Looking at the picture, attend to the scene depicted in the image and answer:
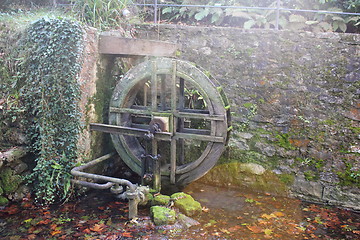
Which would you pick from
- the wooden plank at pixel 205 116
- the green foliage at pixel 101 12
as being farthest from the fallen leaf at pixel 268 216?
the green foliage at pixel 101 12

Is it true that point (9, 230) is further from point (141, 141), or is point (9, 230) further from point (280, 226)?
point (280, 226)

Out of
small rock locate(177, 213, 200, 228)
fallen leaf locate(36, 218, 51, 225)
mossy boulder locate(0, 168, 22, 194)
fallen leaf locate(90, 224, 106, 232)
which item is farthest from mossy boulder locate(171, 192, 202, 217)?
mossy boulder locate(0, 168, 22, 194)

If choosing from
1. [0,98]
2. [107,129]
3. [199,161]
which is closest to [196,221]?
[199,161]

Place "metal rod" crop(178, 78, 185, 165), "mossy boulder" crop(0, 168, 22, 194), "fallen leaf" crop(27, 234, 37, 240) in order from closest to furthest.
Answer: "fallen leaf" crop(27, 234, 37, 240)
"mossy boulder" crop(0, 168, 22, 194)
"metal rod" crop(178, 78, 185, 165)

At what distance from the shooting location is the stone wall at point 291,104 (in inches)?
167

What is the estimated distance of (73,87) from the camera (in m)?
3.99

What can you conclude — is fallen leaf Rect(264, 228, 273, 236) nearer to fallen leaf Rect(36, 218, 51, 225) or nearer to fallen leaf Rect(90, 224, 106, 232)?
fallen leaf Rect(90, 224, 106, 232)

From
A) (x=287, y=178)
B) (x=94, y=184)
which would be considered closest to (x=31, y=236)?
(x=94, y=184)

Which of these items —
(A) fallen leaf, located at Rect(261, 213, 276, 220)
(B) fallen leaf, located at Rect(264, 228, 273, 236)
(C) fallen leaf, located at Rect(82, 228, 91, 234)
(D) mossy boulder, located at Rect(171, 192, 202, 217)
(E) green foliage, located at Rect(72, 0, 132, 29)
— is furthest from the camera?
(E) green foliage, located at Rect(72, 0, 132, 29)

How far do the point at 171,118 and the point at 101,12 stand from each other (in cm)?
237

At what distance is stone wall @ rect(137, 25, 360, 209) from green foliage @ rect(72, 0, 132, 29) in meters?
1.10

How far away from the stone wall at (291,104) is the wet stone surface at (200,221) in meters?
0.44

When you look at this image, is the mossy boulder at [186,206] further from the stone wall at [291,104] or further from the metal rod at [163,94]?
the metal rod at [163,94]

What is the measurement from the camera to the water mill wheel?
4.07 meters
